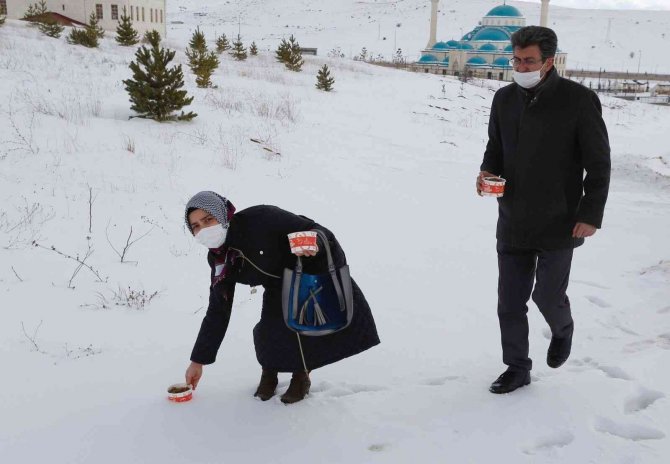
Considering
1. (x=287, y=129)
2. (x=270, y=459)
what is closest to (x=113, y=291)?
(x=270, y=459)

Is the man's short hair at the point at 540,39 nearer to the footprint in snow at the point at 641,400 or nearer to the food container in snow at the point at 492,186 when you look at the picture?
the food container in snow at the point at 492,186

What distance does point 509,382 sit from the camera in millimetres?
3270

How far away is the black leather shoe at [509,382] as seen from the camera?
10.7ft

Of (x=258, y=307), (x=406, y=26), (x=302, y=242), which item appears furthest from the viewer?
(x=406, y=26)

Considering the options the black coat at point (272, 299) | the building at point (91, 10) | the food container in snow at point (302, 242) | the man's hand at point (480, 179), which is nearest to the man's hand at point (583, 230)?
the man's hand at point (480, 179)

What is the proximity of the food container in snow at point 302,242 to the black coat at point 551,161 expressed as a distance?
1192mm

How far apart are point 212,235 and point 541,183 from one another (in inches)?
66.9

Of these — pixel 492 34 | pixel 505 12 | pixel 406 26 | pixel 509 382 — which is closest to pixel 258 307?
pixel 509 382

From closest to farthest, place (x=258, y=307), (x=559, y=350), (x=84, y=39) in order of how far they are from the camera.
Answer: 1. (x=559, y=350)
2. (x=258, y=307)
3. (x=84, y=39)

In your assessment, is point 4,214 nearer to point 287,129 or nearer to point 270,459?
point 270,459

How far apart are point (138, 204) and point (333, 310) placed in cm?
416

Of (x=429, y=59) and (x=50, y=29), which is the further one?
(x=429, y=59)

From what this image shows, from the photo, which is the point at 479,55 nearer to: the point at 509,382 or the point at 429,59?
the point at 429,59

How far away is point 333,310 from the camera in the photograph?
2.87m
